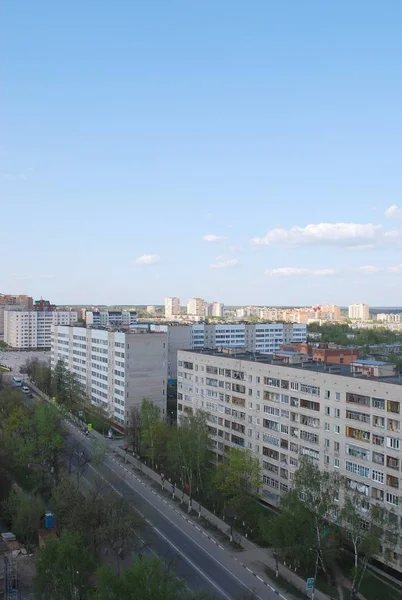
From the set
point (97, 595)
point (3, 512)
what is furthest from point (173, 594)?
point (3, 512)

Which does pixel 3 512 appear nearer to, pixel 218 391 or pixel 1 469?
pixel 1 469

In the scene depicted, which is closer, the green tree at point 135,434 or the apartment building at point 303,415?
the apartment building at point 303,415

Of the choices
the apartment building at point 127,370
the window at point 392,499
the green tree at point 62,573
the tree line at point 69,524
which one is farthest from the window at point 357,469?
the apartment building at point 127,370

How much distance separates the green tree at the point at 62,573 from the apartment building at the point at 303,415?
15951mm

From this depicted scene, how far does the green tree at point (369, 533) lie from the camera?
25906 mm

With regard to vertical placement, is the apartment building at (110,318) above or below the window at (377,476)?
above

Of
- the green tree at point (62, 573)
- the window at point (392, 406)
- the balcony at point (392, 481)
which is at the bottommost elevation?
the green tree at point (62, 573)

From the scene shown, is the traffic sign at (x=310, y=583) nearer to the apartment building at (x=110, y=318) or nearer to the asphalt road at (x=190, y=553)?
the asphalt road at (x=190, y=553)

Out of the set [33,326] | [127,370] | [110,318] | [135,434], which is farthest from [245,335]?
[33,326]

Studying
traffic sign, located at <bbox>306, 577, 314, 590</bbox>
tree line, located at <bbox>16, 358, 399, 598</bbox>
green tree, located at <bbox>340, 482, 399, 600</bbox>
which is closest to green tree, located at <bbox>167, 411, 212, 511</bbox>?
tree line, located at <bbox>16, 358, 399, 598</bbox>

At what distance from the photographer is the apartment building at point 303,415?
30766 mm

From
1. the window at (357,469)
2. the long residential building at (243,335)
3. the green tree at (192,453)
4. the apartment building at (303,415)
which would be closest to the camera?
the apartment building at (303,415)

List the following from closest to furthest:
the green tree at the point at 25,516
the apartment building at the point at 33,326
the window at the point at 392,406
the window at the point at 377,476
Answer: the window at the point at 392,406, the window at the point at 377,476, the green tree at the point at 25,516, the apartment building at the point at 33,326

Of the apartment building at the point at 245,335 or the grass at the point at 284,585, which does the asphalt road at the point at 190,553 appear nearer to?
the grass at the point at 284,585
